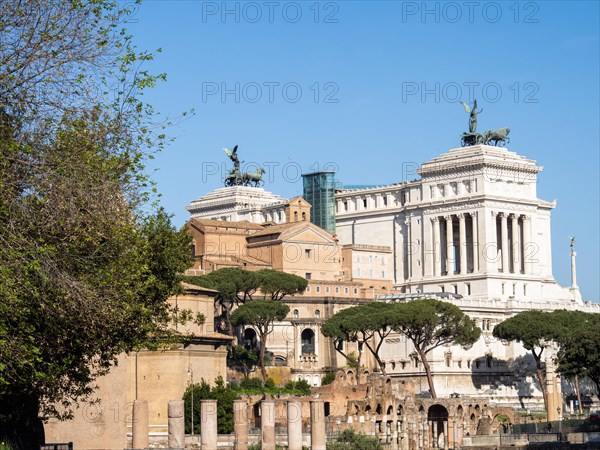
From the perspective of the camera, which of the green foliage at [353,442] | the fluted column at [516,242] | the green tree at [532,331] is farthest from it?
the fluted column at [516,242]

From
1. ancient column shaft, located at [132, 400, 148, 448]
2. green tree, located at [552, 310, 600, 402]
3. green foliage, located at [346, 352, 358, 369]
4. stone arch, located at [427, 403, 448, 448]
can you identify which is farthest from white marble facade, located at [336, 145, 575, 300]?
ancient column shaft, located at [132, 400, 148, 448]

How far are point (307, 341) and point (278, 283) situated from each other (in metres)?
4.81

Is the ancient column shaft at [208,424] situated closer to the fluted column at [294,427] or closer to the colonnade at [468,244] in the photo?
the fluted column at [294,427]

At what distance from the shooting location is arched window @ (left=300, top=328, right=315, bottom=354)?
101 m

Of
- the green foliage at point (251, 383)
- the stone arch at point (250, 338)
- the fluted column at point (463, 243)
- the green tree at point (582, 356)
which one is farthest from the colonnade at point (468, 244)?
the green foliage at point (251, 383)

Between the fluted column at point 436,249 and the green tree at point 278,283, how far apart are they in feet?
80.0

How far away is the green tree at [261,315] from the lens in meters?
94.1

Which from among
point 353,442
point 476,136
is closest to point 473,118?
point 476,136

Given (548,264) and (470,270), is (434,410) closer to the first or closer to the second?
(470,270)

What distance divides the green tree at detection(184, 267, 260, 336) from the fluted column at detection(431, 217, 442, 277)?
91.2 feet

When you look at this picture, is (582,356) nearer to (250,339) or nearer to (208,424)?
(250,339)

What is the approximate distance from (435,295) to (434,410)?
26506 mm

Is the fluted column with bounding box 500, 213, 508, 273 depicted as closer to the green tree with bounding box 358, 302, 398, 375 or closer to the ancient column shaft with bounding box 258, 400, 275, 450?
the green tree with bounding box 358, 302, 398, 375

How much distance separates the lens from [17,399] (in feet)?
120
